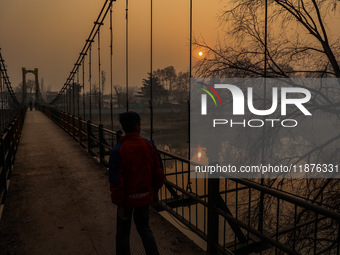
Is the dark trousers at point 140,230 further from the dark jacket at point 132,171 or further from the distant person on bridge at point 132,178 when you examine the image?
the dark jacket at point 132,171

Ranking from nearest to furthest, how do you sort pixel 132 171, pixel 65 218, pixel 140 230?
pixel 132 171, pixel 140 230, pixel 65 218

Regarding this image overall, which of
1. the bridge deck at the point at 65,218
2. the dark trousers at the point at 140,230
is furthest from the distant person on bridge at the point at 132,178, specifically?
the bridge deck at the point at 65,218

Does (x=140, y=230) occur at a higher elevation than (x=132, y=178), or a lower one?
lower

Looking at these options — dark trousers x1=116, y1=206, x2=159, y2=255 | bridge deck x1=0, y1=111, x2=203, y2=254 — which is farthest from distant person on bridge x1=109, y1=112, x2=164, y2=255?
bridge deck x1=0, y1=111, x2=203, y2=254

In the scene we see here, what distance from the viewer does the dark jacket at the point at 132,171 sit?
2.61 m

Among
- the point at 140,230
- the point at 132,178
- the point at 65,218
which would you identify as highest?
the point at 132,178

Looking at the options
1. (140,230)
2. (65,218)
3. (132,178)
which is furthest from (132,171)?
(65,218)

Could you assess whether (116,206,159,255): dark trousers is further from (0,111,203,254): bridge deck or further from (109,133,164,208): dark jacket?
(0,111,203,254): bridge deck

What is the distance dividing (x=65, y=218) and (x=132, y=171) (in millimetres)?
2623

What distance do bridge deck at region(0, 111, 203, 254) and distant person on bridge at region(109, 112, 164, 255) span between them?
0.86 metres

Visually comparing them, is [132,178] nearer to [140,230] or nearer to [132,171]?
[132,171]

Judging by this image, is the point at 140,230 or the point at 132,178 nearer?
the point at 132,178

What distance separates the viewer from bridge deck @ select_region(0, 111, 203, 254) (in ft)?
12.1

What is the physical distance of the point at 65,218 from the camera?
460cm
